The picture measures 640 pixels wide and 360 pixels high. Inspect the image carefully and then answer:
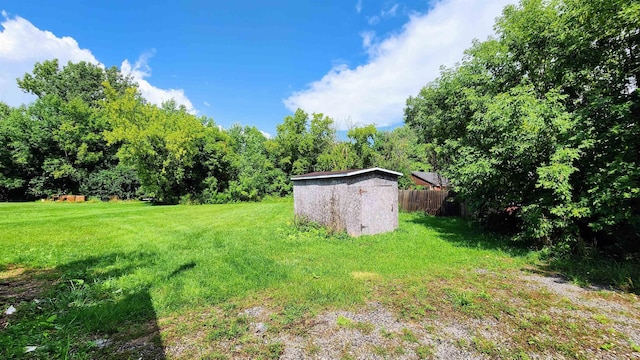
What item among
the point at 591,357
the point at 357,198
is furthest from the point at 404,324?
the point at 357,198

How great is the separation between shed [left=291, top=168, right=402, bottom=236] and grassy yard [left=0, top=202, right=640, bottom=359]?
4.64ft

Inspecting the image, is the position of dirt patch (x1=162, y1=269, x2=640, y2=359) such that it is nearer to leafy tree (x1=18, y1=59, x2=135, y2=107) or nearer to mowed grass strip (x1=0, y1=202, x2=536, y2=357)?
mowed grass strip (x1=0, y1=202, x2=536, y2=357)

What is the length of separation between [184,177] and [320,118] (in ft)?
44.6

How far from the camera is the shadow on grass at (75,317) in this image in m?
2.91

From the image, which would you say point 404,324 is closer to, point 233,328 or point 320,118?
point 233,328

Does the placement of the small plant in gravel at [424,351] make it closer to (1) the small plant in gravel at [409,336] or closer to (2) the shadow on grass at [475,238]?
(1) the small plant in gravel at [409,336]

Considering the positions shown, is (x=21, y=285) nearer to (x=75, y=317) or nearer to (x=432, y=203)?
(x=75, y=317)

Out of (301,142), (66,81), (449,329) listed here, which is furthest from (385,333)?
(66,81)

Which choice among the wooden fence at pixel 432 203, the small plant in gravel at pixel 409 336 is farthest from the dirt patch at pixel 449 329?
the wooden fence at pixel 432 203

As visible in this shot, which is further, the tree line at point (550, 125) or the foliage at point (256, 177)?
the foliage at point (256, 177)

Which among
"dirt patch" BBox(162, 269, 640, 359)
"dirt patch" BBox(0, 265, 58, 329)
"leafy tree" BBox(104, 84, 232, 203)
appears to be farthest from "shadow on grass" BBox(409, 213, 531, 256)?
"leafy tree" BBox(104, 84, 232, 203)

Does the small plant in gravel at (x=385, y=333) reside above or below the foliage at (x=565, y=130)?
below

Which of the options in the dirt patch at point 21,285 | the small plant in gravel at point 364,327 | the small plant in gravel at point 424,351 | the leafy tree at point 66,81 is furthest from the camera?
the leafy tree at point 66,81

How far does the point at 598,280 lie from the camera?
16.3 ft
